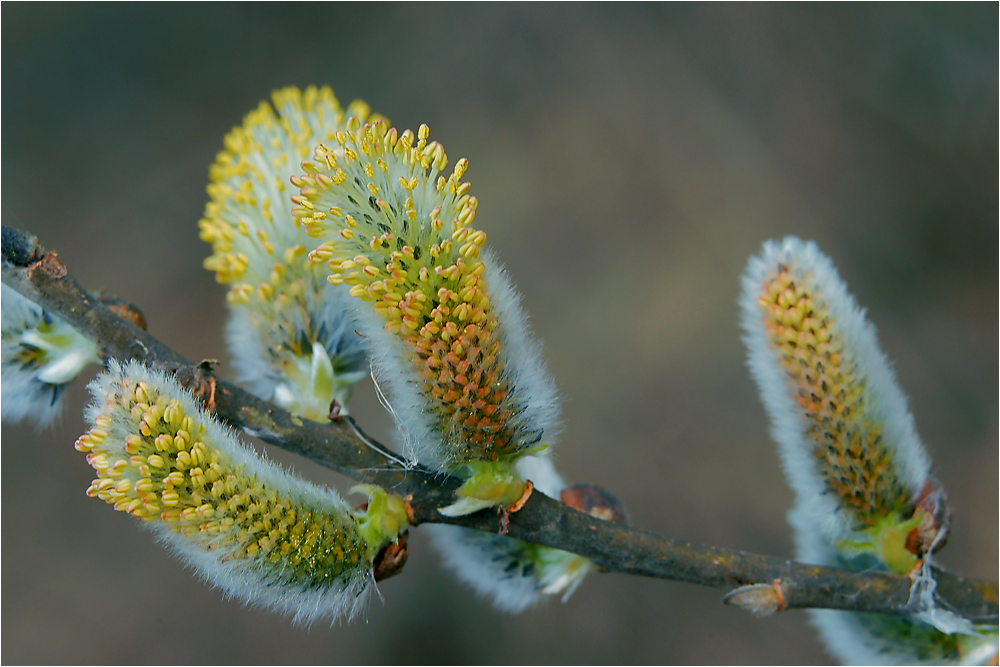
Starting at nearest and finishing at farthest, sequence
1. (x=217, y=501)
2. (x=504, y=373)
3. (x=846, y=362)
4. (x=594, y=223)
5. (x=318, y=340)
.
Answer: (x=217, y=501) < (x=504, y=373) < (x=846, y=362) < (x=318, y=340) < (x=594, y=223)

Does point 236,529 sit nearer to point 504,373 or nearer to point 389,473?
point 389,473

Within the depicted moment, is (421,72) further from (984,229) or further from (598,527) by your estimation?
(598,527)

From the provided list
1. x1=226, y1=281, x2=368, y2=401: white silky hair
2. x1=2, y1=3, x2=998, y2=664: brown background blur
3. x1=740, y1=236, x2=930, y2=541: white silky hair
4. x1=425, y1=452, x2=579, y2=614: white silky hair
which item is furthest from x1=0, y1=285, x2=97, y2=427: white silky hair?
x1=2, y1=3, x2=998, y2=664: brown background blur

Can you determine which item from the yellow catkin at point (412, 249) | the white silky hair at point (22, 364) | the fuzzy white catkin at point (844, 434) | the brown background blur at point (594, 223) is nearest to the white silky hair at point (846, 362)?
the fuzzy white catkin at point (844, 434)

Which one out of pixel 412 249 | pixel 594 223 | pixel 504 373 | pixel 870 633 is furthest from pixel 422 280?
pixel 594 223

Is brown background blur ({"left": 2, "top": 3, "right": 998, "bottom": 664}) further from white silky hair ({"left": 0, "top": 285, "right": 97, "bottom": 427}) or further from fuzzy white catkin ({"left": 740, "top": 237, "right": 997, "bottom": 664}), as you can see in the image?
white silky hair ({"left": 0, "top": 285, "right": 97, "bottom": 427})

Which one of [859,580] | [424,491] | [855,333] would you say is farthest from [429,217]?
[859,580]
